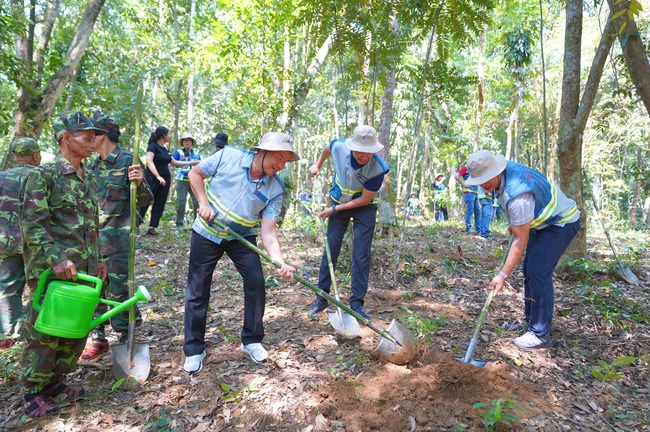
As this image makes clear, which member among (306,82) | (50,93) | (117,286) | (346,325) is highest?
(306,82)

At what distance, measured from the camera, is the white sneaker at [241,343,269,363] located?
11.1 feet

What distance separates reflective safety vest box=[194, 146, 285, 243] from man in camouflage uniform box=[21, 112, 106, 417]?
85 centimetres

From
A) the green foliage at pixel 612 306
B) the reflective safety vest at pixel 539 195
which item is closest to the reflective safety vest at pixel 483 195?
the green foliage at pixel 612 306

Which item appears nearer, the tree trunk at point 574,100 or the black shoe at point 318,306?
the black shoe at point 318,306

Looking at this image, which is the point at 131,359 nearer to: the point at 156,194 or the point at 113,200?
the point at 113,200

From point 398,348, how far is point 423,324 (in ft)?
2.09

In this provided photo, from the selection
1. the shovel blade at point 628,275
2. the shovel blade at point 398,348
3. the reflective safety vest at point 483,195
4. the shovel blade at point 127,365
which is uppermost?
the reflective safety vest at point 483,195

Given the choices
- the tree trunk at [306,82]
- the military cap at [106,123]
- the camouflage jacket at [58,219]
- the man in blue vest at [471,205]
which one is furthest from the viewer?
the man in blue vest at [471,205]

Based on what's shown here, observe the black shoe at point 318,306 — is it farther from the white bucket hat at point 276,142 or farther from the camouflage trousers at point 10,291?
the camouflage trousers at point 10,291

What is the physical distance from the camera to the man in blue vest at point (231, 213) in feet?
10.3

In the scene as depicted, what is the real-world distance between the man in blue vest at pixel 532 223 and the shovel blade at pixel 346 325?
4.30ft

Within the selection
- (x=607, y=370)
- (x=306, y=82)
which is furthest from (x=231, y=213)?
(x=306, y=82)

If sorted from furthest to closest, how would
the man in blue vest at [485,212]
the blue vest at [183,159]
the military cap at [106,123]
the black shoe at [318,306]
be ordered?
1. the man in blue vest at [485,212]
2. the blue vest at [183,159]
3. the black shoe at [318,306]
4. the military cap at [106,123]

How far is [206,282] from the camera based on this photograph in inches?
127
